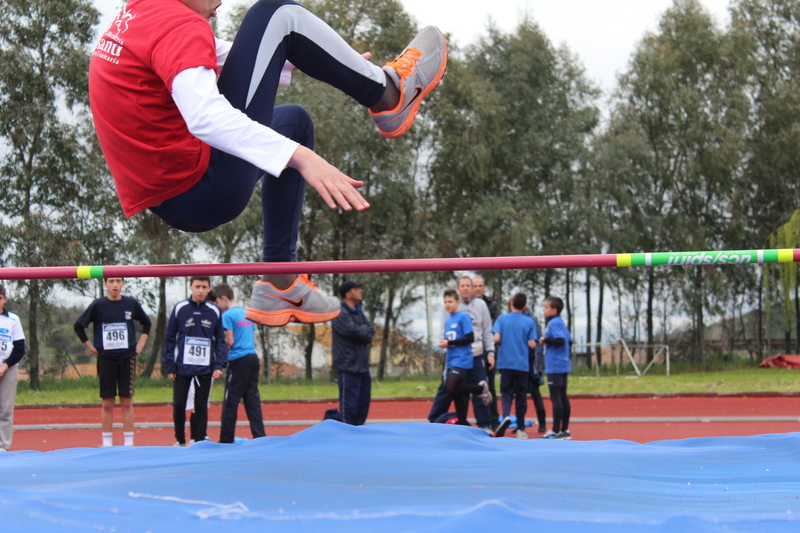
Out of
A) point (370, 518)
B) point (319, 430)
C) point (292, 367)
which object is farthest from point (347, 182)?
point (292, 367)

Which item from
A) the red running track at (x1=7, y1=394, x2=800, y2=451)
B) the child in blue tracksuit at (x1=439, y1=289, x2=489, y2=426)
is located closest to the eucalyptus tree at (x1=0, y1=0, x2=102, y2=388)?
the red running track at (x1=7, y1=394, x2=800, y2=451)

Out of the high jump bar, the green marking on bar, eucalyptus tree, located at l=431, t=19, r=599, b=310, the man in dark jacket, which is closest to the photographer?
the high jump bar

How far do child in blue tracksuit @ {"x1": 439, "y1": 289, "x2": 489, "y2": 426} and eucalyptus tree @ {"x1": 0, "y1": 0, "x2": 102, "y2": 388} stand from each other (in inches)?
429

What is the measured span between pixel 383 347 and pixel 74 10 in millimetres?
10471

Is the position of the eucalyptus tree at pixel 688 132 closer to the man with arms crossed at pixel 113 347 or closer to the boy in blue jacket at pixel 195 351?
the boy in blue jacket at pixel 195 351

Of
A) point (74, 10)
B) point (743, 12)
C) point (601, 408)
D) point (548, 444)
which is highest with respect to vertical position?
point (743, 12)

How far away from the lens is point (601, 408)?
10984 millimetres

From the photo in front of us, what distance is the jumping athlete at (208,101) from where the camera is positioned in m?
1.94

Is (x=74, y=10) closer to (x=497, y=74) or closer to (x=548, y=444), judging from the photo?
(x=497, y=74)

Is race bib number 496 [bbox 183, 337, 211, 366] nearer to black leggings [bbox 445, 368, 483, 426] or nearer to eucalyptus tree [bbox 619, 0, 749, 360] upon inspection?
black leggings [bbox 445, 368, 483, 426]

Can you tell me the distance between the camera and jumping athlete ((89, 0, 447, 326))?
194cm

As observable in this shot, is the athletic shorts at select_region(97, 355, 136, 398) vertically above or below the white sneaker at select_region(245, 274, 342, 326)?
below

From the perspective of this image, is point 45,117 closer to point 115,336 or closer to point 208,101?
point 115,336

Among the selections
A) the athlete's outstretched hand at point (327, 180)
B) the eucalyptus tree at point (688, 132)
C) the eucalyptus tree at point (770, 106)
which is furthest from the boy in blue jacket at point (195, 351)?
the eucalyptus tree at point (770, 106)
